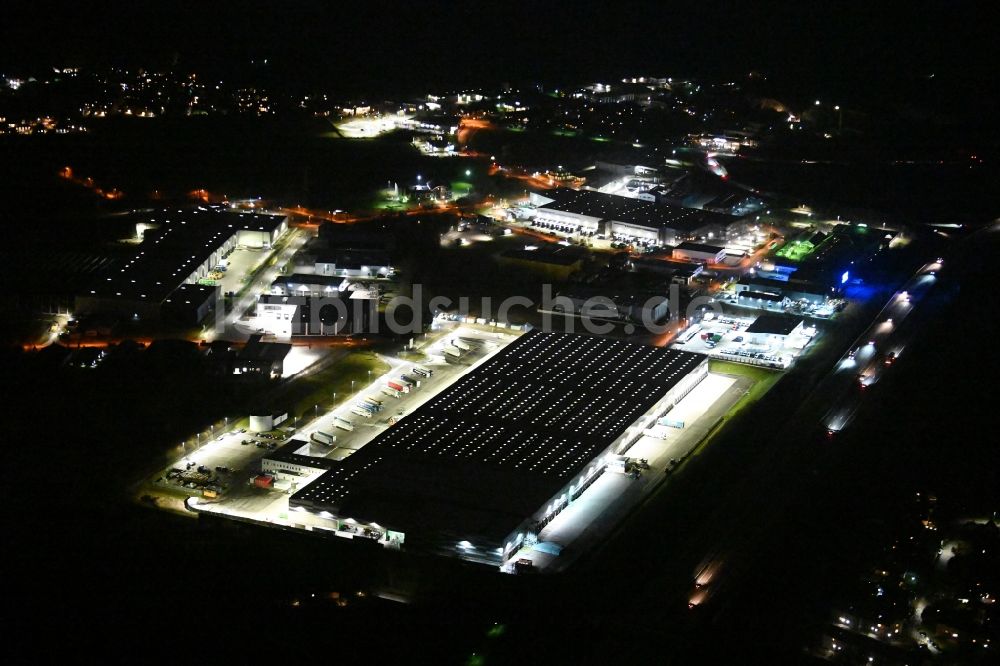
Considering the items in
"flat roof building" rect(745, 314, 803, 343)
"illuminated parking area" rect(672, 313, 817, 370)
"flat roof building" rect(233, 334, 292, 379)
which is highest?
"flat roof building" rect(233, 334, 292, 379)

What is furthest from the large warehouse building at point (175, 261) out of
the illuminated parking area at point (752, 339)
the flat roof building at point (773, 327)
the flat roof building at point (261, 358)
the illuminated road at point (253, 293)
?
the flat roof building at point (773, 327)

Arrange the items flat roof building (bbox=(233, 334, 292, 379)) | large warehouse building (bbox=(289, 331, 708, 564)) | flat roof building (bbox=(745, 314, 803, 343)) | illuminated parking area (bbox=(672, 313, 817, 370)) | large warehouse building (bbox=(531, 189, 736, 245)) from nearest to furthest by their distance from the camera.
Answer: large warehouse building (bbox=(289, 331, 708, 564)) → flat roof building (bbox=(233, 334, 292, 379)) → illuminated parking area (bbox=(672, 313, 817, 370)) → flat roof building (bbox=(745, 314, 803, 343)) → large warehouse building (bbox=(531, 189, 736, 245))

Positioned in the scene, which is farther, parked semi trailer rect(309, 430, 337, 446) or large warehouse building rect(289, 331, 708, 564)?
parked semi trailer rect(309, 430, 337, 446)

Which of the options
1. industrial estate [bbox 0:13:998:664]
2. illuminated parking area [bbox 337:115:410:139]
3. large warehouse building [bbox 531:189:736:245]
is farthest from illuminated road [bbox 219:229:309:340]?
illuminated parking area [bbox 337:115:410:139]

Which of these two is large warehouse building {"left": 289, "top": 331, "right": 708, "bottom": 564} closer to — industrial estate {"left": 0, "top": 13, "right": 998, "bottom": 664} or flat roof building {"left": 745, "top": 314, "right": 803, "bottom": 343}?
industrial estate {"left": 0, "top": 13, "right": 998, "bottom": 664}

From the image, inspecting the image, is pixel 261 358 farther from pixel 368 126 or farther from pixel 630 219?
pixel 368 126

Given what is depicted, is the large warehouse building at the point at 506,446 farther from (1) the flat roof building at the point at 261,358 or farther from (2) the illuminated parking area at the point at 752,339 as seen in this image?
(1) the flat roof building at the point at 261,358

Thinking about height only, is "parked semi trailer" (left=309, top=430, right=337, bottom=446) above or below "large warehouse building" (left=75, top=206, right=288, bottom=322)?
below

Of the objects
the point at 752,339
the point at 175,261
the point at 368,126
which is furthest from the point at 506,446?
the point at 368,126
